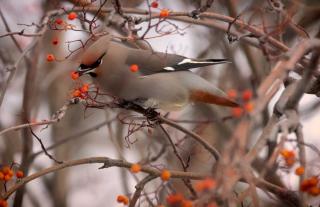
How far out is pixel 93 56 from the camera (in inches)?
121

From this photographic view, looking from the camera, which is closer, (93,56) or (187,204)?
(187,204)

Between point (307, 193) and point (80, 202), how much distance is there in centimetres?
509

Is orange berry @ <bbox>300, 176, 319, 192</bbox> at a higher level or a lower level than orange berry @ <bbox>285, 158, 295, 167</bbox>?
lower

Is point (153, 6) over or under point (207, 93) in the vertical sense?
over

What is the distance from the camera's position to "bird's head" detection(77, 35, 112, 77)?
301 centimetres

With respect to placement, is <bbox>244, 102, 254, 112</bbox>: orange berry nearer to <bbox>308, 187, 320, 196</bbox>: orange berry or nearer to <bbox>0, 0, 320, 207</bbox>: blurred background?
<bbox>308, 187, 320, 196</bbox>: orange berry

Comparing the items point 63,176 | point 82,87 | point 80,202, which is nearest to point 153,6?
point 82,87

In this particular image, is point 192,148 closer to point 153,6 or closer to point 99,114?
point 153,6

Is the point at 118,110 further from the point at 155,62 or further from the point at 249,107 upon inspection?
the point at 249,107

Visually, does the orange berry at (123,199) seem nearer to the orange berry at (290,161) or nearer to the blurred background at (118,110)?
the blurred background at (118,110)

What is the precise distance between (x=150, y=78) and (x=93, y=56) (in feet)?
1.40

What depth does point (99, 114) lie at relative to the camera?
20.2 ft

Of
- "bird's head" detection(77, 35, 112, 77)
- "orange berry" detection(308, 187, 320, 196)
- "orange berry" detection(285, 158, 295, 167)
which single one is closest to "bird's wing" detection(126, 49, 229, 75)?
"bird's head" detection(77, 35, 112, 77)

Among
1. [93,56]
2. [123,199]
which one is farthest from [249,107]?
[93,56]
